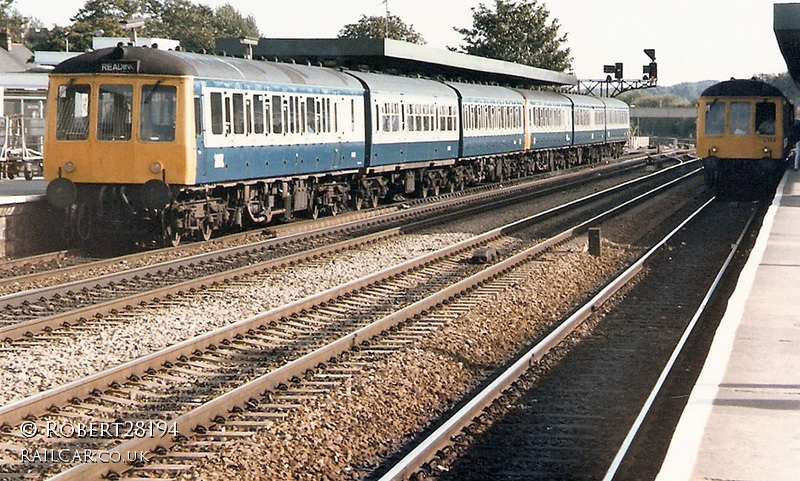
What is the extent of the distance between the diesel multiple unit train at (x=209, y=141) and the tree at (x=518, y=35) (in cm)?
6666

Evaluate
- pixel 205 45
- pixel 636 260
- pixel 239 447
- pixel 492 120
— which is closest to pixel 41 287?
pixel 239 447

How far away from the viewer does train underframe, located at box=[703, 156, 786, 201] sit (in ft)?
99.9

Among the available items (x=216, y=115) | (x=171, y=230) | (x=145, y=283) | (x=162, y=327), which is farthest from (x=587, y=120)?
(x=162, y=327)

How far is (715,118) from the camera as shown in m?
30.6

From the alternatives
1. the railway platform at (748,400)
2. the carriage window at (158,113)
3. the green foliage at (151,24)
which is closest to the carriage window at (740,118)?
the railway platform at (748,400)

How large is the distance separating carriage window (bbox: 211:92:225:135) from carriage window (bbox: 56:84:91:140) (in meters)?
1.86

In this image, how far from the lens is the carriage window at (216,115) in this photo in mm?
18359

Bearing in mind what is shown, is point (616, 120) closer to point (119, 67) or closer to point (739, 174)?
point (739, 174)

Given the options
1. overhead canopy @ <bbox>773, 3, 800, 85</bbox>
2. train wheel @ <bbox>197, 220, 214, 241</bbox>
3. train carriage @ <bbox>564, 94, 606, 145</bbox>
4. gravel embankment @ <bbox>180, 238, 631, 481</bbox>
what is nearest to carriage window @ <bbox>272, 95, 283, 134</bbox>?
train wheel @ <bbox>197, 220, 214, 241</bbox>

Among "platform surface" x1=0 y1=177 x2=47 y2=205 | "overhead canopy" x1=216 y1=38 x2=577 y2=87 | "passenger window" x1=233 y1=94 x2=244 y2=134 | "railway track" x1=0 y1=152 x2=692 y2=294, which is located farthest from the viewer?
"overhead canopy" x1=216 y1=38 x2=577 y2=87

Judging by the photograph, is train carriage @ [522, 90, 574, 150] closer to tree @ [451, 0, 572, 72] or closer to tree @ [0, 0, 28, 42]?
tree @ [451, 0, 572, 72]

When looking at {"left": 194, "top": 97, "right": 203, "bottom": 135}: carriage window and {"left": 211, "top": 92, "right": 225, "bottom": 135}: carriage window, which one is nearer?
{"left": 194, "top": 97, "right": 203, "bottom": 135}: carriage window

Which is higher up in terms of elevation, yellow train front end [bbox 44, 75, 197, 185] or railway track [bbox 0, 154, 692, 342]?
yellow train front end [bbox 44, 75, 197, 185]

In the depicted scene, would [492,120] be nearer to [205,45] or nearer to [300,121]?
[300,121]
